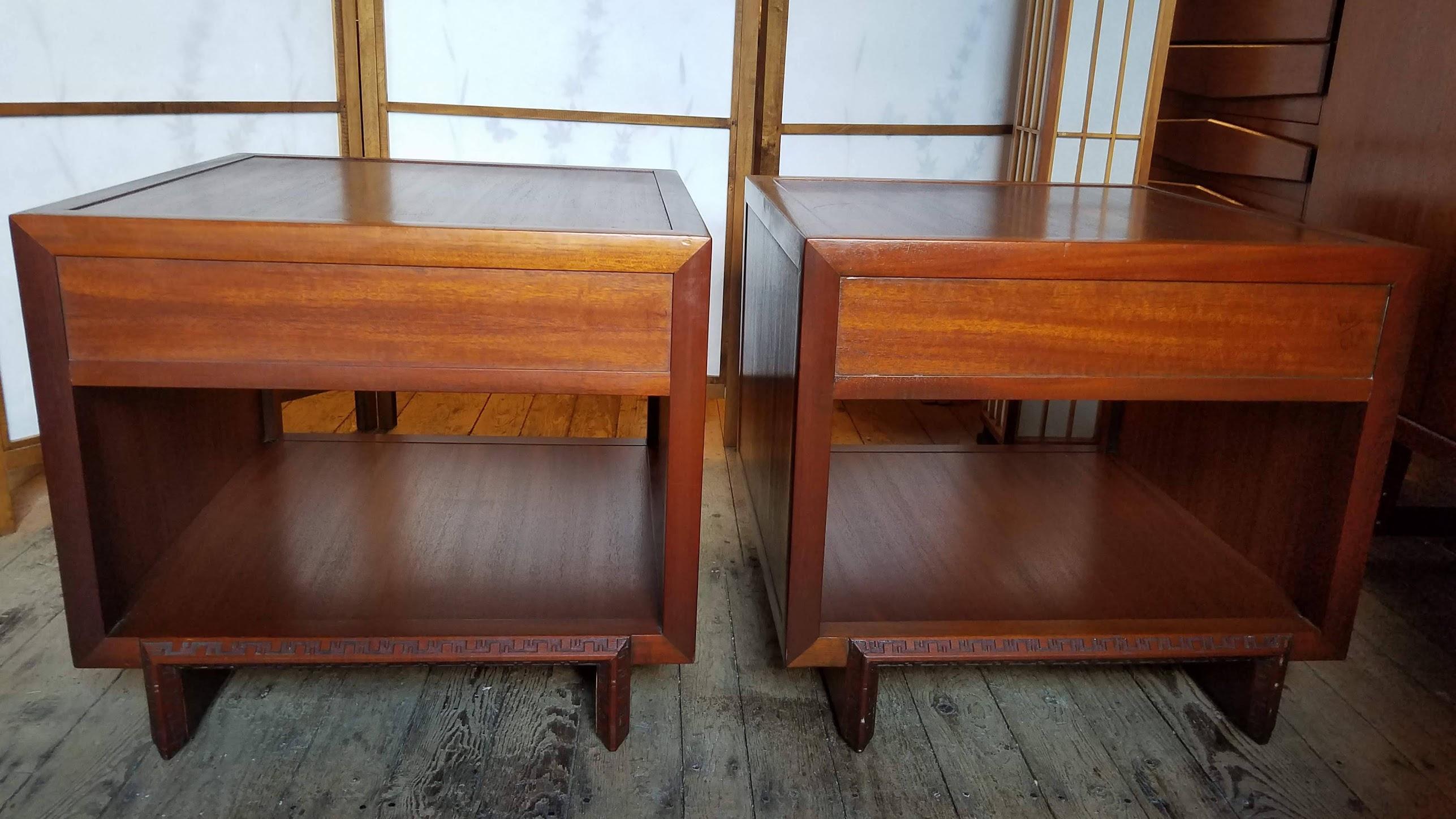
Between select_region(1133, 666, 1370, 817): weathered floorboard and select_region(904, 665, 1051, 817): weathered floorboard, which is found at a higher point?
select_region(1133, 666, 1370, 817): weathered floorboard

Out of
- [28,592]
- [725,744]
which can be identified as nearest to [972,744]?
[725,744]

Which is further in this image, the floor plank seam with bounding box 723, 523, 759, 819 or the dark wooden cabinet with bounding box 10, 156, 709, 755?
the floor plank seam with bounding box 723, 523, 759, 819

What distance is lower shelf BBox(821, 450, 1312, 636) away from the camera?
111 cm

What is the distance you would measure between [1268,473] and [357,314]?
3.20 ft

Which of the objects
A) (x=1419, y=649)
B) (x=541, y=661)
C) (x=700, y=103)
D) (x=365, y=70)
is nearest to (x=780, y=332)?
(x=541, y=661)

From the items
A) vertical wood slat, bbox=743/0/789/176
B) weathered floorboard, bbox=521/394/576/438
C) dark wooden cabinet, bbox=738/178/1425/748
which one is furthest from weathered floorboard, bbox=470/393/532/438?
dark wooden cabinet, bbox=738/178/1425/748

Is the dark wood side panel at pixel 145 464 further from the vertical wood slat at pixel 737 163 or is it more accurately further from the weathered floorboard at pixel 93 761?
the vertical wood slat at pixel 737 163

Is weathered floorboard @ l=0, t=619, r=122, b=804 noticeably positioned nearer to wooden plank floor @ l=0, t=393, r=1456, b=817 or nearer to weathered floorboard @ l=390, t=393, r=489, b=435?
wooden plank floor @ l=0, t=393, r=1456, b=817

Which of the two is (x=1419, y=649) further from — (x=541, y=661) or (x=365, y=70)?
(x=365, y=70)

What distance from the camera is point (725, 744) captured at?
1103 mm

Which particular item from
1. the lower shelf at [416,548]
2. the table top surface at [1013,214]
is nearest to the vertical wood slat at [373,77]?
the lower shelf at [416,548]

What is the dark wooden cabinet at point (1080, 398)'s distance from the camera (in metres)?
0.96

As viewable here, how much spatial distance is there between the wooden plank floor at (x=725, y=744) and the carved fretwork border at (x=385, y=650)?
11 centimetres

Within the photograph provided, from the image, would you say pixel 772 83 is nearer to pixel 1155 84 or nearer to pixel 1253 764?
pixel 1155 84
